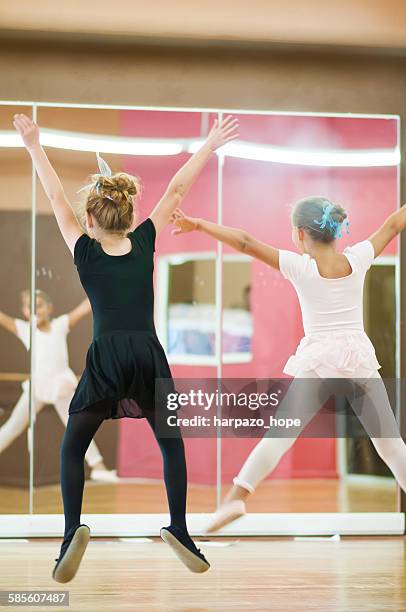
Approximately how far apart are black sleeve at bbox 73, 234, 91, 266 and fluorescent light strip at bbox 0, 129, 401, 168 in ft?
4.29

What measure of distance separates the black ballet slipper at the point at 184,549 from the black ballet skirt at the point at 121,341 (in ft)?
1.29

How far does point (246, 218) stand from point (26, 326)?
121 centimetres

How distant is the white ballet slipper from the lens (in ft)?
13.6

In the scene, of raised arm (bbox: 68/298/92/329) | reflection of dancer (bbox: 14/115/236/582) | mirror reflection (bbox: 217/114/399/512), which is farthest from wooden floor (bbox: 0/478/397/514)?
reflection of dancer (bbox: 14/115/236/582)

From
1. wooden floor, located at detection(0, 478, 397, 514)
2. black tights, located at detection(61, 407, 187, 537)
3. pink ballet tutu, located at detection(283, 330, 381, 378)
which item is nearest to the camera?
black tights, located at detection(61, 407, 187, 537)

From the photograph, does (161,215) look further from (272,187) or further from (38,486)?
(38,486)

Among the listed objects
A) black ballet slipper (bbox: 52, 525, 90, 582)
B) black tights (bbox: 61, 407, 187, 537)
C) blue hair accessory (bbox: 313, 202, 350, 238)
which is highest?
blue hair accessory (bbox: 313, 202, 350, 238)

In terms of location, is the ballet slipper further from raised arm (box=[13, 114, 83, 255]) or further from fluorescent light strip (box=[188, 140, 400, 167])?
fluorescent light strip (box=[188, 140, 400, 167])

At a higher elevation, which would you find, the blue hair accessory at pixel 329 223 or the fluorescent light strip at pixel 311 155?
the fluorescent light strip at pixel 311 155

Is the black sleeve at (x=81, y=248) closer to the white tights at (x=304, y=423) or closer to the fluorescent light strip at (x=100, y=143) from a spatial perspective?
the white tights at (x=304, y=423)

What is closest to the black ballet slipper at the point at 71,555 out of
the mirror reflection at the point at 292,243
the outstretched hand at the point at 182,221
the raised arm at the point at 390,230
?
the outstretched hand at the point at 182,221

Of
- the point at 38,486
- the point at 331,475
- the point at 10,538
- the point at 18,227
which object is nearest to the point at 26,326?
the point at 18,227

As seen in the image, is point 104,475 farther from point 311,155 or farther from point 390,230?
point 311,155

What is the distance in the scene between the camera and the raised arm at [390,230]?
147 inches
